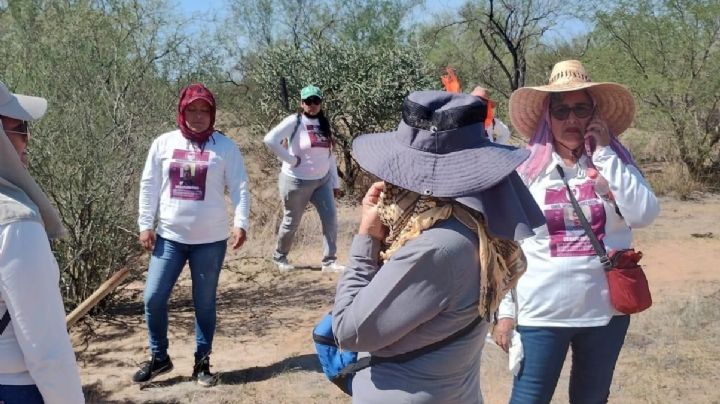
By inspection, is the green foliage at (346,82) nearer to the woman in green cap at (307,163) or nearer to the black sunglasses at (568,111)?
the woman in green cap at (307,163)

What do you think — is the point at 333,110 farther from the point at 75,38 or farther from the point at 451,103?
the point at 451,103

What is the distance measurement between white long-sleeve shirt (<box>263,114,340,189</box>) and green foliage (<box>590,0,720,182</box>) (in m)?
7.94

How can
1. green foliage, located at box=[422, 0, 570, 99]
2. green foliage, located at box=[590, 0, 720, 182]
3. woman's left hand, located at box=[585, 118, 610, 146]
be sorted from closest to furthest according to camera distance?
woman's left hand, located at box=[585, 118, 610, 146] < green foliage, located at box=[590, 0, 720, 182] < green foliage, located at box=[422, 0, 570, 99]

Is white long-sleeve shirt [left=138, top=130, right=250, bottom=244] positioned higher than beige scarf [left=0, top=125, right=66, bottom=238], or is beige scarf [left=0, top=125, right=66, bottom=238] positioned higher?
beige scarf [left=0, top=125, right=66, bottom=238]

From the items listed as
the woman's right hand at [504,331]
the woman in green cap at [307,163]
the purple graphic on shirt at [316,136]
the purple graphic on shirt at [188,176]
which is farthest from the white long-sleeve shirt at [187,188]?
the purple graphic on shirt at [316,136]

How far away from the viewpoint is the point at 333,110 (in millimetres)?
11125

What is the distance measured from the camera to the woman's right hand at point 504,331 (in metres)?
2.63

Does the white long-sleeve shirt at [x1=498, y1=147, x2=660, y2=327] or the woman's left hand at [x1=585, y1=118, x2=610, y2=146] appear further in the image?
the woman's left hand at [x1=585, y1=118, x2=610, y2=146]

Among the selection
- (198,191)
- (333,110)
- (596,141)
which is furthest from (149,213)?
(333,110)

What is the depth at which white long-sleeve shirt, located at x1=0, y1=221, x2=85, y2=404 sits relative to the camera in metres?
1.62

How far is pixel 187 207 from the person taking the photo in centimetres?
380

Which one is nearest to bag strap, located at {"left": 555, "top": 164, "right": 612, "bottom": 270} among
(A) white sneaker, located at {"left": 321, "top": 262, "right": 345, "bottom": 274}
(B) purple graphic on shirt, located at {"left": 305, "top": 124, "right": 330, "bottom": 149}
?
(B) purple graphic on shirt, located at {"left": 305, "top": 124, "right": 330, "bottom": 149}

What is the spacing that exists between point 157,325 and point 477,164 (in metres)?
2.72

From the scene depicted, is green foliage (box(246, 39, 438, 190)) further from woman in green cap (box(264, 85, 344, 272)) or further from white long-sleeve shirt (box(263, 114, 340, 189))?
white long-sleeve shirt (box(263, 114, 340, 189))
